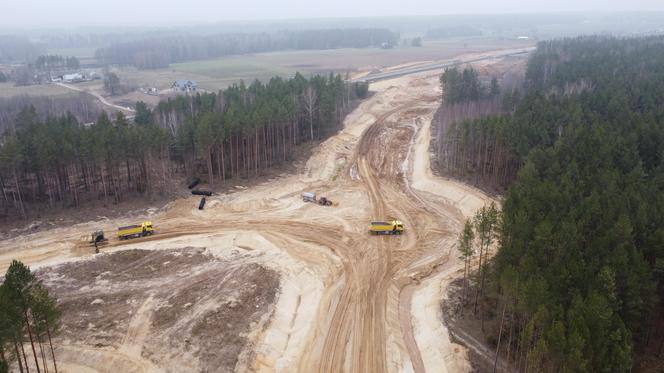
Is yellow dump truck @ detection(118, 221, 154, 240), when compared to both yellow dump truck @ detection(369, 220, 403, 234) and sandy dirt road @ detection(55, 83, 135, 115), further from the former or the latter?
sandy dirt road @ detection(55, 83, 135, 115)

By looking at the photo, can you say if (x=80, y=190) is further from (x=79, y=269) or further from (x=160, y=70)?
(x=160, y=70)

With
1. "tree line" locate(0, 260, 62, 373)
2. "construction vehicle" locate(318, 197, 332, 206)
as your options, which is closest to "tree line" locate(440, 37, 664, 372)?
"construction vehicle" locate(318, 197, 332, 206)

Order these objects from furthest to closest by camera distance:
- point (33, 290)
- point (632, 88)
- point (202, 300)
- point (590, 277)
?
1. point (632, 88)
2. point (202, 300)
3. point (590, 277)
4. point (33, 290)

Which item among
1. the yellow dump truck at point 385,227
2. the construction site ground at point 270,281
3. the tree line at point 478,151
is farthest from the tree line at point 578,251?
the yellow dump truck at point 385,227

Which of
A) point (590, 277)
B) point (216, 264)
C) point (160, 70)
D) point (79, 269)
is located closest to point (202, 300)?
point (216, 264)

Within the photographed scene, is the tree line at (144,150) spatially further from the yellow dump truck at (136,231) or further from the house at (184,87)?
the house at (184,87)

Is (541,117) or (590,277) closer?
(590,277)

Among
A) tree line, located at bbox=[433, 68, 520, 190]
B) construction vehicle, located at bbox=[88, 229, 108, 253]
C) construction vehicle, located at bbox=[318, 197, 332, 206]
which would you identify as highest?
tree line, located at bbox=[433, 68, 520, 190]
